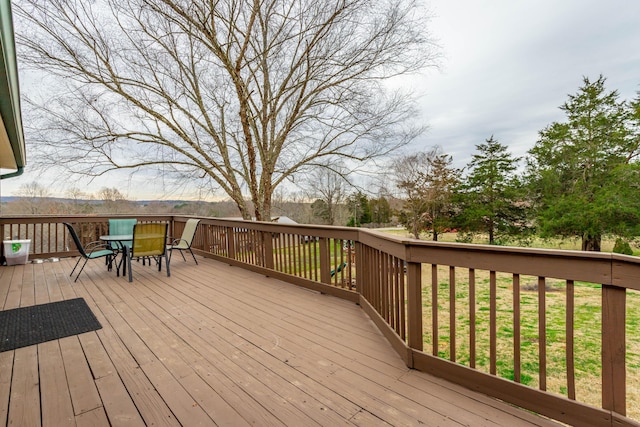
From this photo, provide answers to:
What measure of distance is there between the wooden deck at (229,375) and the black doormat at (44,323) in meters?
0.14

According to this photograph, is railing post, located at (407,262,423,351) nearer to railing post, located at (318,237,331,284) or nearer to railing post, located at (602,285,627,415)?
railing post, located at (602,285,627,415)

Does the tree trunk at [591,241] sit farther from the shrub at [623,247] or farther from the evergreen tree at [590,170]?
the shrub at [623,247]

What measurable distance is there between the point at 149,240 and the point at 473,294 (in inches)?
184

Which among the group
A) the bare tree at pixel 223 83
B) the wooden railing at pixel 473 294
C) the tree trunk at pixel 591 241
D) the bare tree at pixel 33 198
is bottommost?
the tree trunk at pixel 591 241

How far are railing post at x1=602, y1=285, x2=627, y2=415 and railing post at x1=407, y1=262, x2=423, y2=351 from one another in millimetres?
885

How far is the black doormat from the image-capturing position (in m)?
2.48

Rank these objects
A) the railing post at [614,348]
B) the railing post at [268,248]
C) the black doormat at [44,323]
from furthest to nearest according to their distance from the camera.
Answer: the railing post at [268,248]
the black doormat at [44,323]
the railing post at [614,348]

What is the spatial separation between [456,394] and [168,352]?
6.77 ft

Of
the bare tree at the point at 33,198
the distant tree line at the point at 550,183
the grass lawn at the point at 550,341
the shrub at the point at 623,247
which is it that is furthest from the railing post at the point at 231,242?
the shrub at the point at 623,247


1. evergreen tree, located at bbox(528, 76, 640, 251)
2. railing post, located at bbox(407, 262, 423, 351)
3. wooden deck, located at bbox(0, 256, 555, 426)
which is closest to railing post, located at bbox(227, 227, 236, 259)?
wooden deck, located at bbox(0, 256, 555, 426)

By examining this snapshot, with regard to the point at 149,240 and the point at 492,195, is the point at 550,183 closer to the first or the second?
the point at 492,195

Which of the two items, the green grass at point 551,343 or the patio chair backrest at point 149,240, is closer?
the green grass at point 551,343

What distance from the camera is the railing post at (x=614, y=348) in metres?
1.25

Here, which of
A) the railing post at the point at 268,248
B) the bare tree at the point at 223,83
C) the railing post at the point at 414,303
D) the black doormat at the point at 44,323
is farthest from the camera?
the bare tree at the point at 223,83
